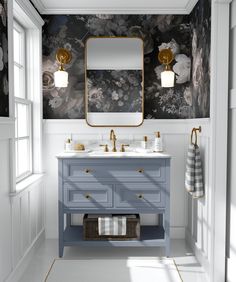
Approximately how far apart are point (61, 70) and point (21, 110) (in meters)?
0.57

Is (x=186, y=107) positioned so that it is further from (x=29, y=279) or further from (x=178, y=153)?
(x=29, y=279)

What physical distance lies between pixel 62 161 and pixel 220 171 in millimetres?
1450

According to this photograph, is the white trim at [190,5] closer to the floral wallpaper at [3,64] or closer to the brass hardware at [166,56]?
the brass hardware at [166,56]

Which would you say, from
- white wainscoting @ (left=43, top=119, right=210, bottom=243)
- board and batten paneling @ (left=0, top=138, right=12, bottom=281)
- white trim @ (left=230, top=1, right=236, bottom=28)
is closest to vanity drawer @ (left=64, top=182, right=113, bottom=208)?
white wainscoting @ (left=43, top=119, right=210, bottom=243)

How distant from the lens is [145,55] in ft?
13.5

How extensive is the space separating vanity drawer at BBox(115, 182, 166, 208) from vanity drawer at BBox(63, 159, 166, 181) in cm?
8

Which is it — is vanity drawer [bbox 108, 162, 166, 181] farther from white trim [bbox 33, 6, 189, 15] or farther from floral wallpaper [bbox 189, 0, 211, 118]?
white trim [bbox 33, 6, 189, 15]

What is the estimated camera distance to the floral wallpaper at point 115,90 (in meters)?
4.09

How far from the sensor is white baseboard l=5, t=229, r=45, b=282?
9.65ft

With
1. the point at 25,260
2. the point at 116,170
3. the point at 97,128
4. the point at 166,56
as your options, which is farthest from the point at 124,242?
Answer: the point at 166,56

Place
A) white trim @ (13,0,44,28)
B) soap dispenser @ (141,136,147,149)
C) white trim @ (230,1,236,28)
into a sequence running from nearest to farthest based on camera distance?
white trim @ (230,1,236,28)
white trim @ (13,0,44,28)
soap dispenser @ (141,136,147,149)

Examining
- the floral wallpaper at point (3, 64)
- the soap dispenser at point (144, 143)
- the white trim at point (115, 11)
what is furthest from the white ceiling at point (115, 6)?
A: the soap dispenser at point (144, 143)

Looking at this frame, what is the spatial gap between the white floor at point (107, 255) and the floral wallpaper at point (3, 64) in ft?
4.76

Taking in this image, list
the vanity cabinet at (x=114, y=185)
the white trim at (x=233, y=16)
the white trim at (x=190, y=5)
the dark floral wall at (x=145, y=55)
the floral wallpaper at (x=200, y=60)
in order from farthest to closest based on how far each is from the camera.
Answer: the dark floral wall at (x=145, y=55) → the white trim at (x=190, y=5) → the vanity cabinet at (x=114, y=185) → the floral wallpaper at (x=200, y=60) → the white trim at (x=233, y=16)
